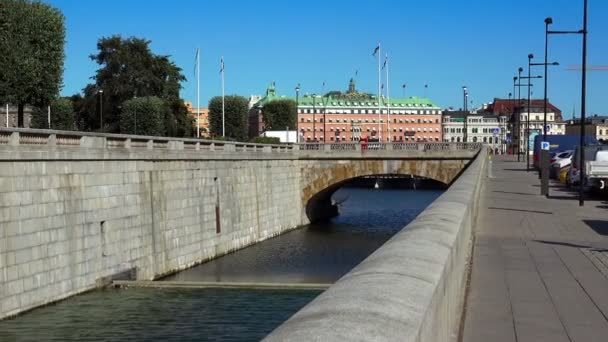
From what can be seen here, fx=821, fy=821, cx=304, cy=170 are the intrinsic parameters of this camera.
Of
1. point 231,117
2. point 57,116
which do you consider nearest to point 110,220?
point 57,116

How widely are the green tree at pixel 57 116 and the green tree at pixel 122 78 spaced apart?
14.3ft

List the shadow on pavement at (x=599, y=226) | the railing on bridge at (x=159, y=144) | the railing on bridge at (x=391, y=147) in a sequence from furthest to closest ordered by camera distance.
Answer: the railing on bridge at (x=391, y=147) → the railing on bridge at (x=159, y=144) → the shadow on pavement at (x=599, y=226)

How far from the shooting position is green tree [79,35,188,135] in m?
98.2

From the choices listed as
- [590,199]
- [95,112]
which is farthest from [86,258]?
[95,112]

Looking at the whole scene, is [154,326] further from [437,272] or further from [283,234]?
[283,234]

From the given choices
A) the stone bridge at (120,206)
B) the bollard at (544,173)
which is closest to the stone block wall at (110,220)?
the stone bridge at (120,206)

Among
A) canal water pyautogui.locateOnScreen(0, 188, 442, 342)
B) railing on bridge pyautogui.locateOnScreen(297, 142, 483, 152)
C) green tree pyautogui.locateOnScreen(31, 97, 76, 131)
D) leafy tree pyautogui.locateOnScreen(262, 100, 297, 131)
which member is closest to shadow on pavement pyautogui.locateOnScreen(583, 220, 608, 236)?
canal water pyautogui.locateOnScreen(0, 188, 442, 342)

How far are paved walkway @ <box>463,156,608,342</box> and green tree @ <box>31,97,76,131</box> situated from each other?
249 ft

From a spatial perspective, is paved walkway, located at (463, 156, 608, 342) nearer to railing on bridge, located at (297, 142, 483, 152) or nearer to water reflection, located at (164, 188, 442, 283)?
water reflection, located at (164, 188, 442, 283)

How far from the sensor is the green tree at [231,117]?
338 feet

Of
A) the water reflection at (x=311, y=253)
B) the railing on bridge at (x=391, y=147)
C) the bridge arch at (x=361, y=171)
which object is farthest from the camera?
the railing on bridge at (x=391, y=147)

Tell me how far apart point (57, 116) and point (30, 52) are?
38.4 m

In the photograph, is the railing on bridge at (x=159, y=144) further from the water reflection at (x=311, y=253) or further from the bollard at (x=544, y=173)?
the bollard at (x=544, y=173)

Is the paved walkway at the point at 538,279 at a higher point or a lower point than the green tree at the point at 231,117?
lower
